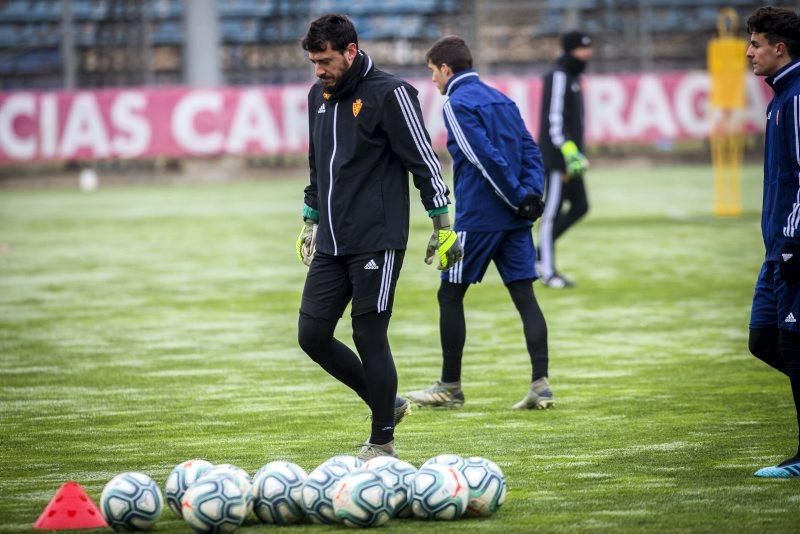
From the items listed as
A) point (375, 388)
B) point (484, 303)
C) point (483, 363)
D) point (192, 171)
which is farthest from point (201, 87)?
point (375, 388)

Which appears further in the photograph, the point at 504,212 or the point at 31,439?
A: the point at 504,212

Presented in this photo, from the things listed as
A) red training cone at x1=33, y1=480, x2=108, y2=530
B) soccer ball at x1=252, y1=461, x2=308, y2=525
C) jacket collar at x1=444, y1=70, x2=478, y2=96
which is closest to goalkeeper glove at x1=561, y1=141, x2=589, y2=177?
jacket collar at x1=444, y1=70, x2=478, y2=96

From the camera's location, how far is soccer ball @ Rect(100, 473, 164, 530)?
548 cm

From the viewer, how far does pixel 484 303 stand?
1370cm

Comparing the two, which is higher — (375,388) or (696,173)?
(375,388)

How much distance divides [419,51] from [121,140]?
12166 millimetres

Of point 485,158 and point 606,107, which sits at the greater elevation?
point 485,158

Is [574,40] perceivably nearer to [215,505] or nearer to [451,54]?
[451,54]

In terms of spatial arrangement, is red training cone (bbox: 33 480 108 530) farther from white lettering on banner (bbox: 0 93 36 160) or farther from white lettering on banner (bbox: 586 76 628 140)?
white lettering on banner (bbox: 586 76 628 140)

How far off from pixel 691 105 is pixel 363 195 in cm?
3417

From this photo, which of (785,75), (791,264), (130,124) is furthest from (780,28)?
(130,124)

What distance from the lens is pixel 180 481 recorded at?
5.70 m

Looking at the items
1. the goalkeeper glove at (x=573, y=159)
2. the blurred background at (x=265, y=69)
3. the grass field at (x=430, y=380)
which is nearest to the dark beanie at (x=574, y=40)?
the goalkeeper glove at (x=573, y=159)

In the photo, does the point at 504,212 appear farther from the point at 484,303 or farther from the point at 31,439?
the point at 484,303
